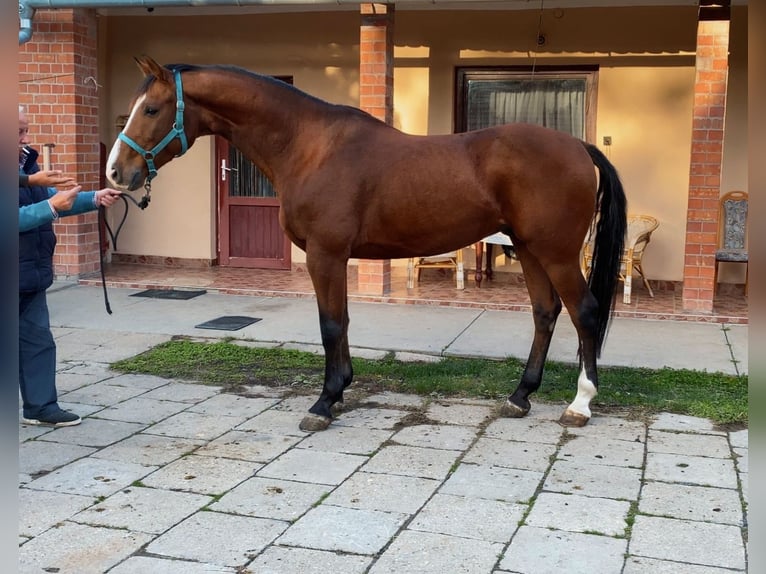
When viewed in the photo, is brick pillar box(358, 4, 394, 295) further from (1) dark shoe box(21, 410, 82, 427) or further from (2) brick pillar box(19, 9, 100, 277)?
(1) dark shoe box(21, 410, 82, 427)

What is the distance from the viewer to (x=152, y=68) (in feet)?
14.3

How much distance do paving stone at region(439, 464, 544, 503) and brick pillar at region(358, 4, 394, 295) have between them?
14.1 feet

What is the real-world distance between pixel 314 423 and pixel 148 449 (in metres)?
0.90

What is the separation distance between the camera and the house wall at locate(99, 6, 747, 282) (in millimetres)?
8883

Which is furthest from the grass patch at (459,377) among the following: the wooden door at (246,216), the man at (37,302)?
the wooden door at (246,216)

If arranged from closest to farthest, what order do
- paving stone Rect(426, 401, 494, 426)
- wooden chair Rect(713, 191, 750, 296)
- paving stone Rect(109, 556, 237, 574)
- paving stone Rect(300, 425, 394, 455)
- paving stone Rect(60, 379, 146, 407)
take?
paving stone Rect(109, 556, 237, 574), paving stone Rect(300, 425, 394, 455), paving stone Rect(426, 401, 494, 426), paving stone Rect(60, 379, 146, 407), wooden chair Rect(713, 191, 750, 296)

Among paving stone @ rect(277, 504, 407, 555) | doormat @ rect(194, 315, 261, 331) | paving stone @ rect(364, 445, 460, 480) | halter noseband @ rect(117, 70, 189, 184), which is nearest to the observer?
paving stone @ rect(277, 504, 407, 555)

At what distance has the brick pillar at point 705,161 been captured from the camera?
7359mm

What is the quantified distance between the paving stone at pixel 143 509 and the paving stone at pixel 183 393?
1.48 m

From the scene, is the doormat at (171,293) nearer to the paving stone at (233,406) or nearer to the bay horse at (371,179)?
the paving stone at (233,406)

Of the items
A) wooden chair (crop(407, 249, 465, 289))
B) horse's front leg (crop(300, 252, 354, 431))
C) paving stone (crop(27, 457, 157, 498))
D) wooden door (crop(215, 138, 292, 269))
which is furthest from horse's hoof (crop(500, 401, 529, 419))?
wooden door (crop(215, 138, 292, 269))

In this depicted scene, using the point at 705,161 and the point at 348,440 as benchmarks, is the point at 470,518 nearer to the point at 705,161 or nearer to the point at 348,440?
the point at 348,440

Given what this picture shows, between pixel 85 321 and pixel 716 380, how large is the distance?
17.2 feet

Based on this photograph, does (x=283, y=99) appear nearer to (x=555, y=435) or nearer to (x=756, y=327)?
(x=555, y=435)
